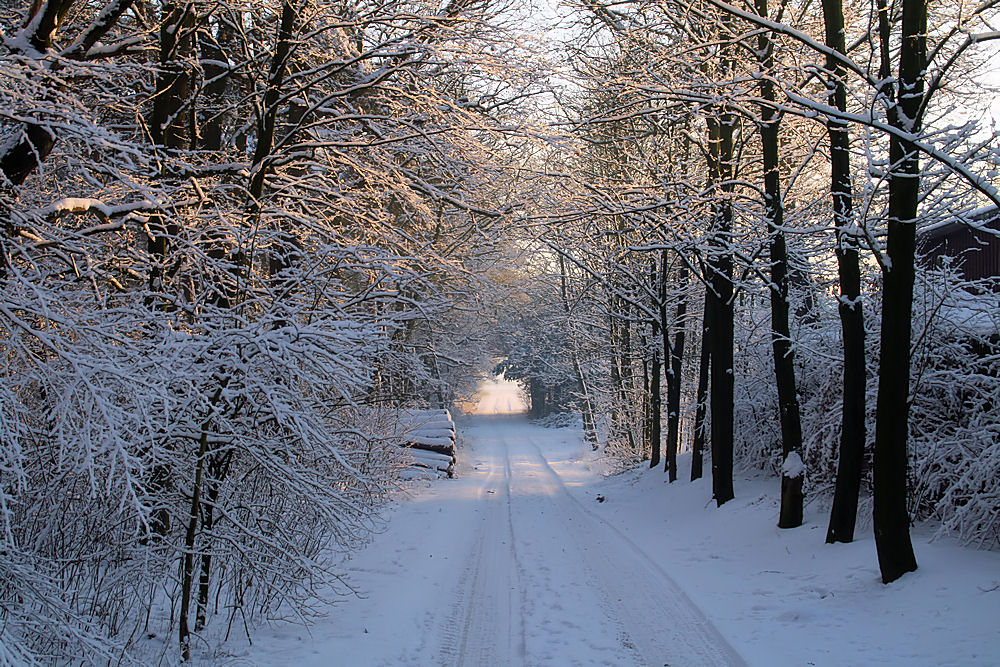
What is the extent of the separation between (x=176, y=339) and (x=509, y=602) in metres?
4.36

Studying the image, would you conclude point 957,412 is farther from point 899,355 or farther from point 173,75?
point 173,75

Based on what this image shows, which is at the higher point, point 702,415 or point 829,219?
point 829,219

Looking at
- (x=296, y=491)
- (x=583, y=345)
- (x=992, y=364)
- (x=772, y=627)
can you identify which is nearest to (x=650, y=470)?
(x=583, y=345)

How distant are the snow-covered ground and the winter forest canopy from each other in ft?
1.57

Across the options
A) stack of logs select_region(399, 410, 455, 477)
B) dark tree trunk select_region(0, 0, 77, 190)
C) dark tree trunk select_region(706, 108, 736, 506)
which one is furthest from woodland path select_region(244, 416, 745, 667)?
stack of logs select_region(399, 410, 455, 477)

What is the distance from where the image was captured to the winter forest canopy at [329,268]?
443 cm

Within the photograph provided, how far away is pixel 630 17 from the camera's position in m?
11.4

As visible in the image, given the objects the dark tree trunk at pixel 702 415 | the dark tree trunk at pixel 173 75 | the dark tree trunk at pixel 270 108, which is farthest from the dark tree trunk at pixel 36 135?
the dark tree trunk at pixel 702 415

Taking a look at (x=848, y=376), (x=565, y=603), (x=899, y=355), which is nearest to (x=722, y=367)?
(x=848, y=376)

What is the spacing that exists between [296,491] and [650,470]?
50.5ft

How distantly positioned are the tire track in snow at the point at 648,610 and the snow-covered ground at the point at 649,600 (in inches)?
0.9

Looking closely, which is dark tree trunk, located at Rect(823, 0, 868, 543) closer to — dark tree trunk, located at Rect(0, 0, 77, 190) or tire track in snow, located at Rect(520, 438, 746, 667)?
tire track in snow, located at Rect(520, 438, 746, 667)

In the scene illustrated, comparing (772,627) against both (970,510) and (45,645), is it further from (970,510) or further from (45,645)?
(45,645)

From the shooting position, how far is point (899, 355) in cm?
656
